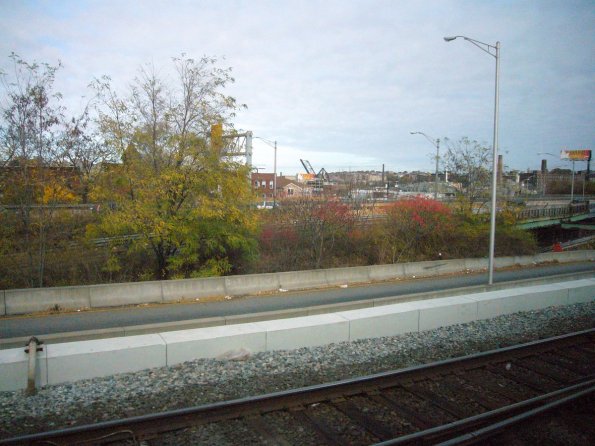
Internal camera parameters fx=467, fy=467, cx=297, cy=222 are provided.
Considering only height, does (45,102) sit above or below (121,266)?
above

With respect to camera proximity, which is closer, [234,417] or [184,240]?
[234,417]

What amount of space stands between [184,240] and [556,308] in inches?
472

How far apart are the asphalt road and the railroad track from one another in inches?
275

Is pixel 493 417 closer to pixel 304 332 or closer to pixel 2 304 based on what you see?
pixel 304 332

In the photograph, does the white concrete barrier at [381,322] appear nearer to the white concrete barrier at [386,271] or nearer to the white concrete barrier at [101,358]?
the white concrete barrier at [101,358]

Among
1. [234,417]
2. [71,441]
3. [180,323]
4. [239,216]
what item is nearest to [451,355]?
[234,417]

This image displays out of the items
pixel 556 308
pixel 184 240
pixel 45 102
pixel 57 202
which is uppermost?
pixel 45 102

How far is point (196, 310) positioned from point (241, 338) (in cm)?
563

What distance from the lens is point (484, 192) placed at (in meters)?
27.6

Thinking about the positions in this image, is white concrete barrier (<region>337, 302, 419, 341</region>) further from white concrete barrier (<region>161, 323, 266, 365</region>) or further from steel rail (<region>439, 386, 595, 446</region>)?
steel rail (<region>439, 386, 595, 446</region>)

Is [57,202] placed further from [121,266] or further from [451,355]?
[451,355]

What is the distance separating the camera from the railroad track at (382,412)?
5.29 metres

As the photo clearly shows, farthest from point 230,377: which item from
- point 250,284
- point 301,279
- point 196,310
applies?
point 301,279

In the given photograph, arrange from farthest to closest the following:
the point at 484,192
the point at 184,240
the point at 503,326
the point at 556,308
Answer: the point at 484,192, the point at 184,240, the point at 556,308, the point at 503,326
